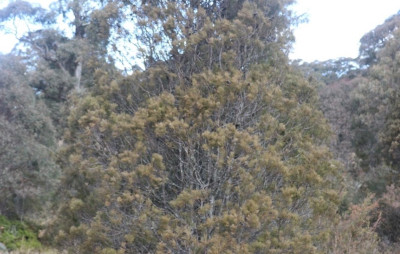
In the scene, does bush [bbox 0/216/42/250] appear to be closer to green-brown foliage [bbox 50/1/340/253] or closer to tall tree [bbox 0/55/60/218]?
tall tree [bbox 0/55/60/218]

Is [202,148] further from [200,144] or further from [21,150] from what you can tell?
[21,150]

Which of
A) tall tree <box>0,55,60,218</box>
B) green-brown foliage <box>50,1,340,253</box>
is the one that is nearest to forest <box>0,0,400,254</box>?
green-brown foliage <box>50,1,340,253</box>

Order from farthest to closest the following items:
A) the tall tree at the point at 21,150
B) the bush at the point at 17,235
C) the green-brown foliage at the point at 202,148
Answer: the tall tree at the point at 21,150
the bush at the point at 17,235
the green-brown foliage at the point at 202,148

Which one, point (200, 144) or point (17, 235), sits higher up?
point (200, 144)

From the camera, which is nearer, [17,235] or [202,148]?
[202,148]

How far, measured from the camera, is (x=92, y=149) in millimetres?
6195

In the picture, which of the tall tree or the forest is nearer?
the forest

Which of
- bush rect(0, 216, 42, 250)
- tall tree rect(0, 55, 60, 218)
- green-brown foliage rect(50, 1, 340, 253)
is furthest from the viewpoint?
tall tree rect(0, 55, 60, 218)

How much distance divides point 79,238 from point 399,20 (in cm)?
1976

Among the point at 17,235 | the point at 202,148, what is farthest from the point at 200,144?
the point at 17,235

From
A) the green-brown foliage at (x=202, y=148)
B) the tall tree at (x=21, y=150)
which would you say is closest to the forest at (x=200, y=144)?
the green-brown foliage at (x=202, y=148)

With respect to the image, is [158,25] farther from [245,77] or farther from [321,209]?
[321,209]

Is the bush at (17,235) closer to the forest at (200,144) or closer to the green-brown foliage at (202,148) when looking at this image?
the forest at (200,144)

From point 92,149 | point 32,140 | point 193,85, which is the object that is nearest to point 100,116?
point 92,149
